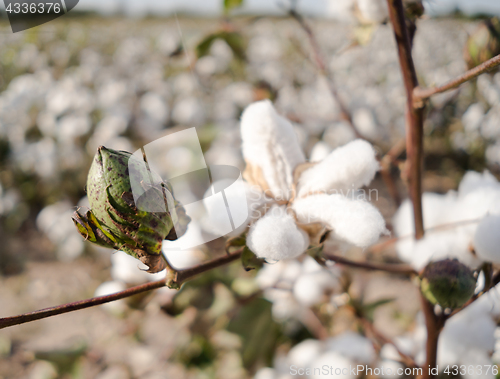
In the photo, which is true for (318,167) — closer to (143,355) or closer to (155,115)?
(143,355)

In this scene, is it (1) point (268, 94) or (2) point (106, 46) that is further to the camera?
(2) point (106, 46)

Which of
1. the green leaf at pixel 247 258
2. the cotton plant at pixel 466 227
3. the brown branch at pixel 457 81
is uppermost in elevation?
the brown branch at pixel 457 81

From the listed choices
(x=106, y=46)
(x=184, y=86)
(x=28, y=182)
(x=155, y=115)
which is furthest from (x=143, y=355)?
(x=106, y=46)

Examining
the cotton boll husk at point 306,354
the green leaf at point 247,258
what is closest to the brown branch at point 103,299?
the green leaf at point 247,258

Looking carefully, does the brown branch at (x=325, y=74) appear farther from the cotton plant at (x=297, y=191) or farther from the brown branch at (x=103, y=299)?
the brown branch at (x=103, y=299)

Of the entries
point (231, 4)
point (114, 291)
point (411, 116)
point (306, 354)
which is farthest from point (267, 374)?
point (231, 4)

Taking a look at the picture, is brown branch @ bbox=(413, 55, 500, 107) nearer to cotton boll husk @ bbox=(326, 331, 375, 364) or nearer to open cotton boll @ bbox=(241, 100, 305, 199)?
open cotton boll @ bbox=(241, 100, 305, 199)

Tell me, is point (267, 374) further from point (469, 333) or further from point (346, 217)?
point (346, 217)
